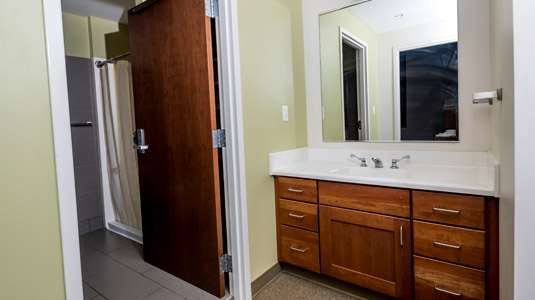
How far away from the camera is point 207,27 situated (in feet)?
5.45

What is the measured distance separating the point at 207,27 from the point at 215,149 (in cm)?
72

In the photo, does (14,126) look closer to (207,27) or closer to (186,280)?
(207,27)

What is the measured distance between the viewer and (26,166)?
92cm

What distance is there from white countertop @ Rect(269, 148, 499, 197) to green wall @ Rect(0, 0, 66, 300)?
52.3 inches

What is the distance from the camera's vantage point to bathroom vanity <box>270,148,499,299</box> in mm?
1372

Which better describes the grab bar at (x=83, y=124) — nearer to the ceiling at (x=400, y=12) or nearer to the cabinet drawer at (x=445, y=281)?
the ceiling at (x=400, y=12)

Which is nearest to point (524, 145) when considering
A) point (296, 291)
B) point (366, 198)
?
point (366, 198)

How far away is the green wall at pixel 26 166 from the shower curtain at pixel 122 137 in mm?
1945

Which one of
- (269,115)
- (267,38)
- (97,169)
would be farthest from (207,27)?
(97,169)

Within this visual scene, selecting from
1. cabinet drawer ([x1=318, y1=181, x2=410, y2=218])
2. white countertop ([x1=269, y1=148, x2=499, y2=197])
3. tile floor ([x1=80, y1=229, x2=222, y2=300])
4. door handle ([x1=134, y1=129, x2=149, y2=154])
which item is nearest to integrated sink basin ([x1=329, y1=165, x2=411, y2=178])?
white countertop ([x1=269, y1=148, x2=499, y2=197])

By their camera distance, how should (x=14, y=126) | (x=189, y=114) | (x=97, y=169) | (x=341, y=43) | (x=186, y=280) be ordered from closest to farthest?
(x=14, y=126), (x=189, y=114), (x=186, y=280), (x=341, y=43), (x=97, y=169)

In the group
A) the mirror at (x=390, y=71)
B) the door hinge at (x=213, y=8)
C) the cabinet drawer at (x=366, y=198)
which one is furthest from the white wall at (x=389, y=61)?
the door hinge at (x=213, y=8)

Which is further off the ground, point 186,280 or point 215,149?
point 215,149

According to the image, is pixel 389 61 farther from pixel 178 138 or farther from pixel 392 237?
pixel 178 138
